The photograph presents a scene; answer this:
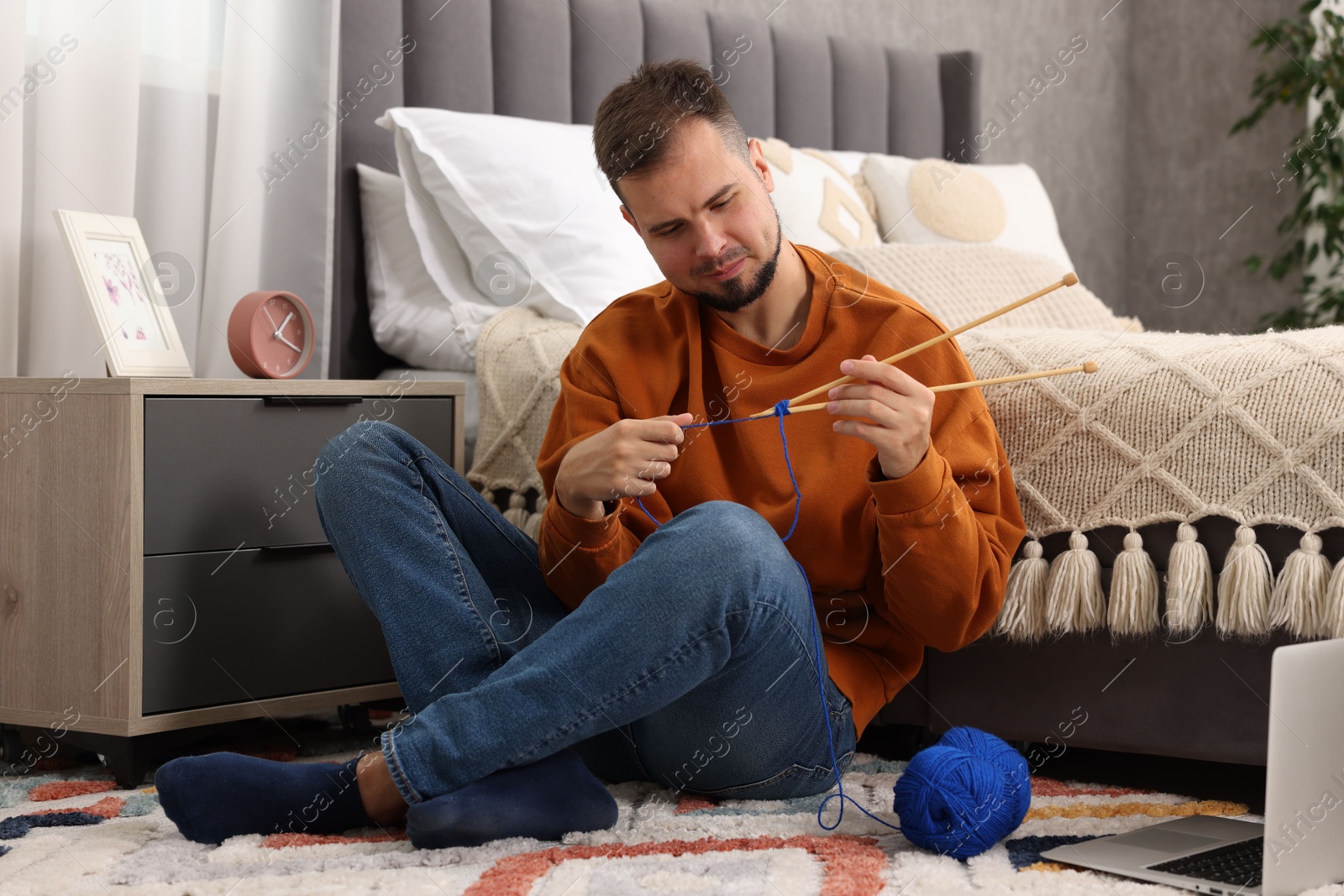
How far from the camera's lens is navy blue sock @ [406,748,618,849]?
1.04 metres

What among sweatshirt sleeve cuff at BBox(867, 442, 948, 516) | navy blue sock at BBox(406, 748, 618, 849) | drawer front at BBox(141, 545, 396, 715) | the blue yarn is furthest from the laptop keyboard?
drawer front at BBox(141, 545, 396, 715)

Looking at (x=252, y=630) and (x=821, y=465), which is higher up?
(x=821, y=465)

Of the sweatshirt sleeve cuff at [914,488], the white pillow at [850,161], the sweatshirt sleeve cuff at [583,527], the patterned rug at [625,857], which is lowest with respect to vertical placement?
the patterned rug at [625,857]

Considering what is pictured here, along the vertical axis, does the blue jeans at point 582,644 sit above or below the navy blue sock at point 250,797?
above

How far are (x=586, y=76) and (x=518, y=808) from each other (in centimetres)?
166

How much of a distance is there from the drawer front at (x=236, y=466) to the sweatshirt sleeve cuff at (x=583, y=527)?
1.29 feet

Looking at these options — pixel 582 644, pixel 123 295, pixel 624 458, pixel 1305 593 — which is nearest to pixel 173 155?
pixel 123 295

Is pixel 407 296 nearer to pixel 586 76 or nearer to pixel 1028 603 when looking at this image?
pixel 586 76

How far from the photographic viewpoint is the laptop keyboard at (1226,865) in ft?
3.23

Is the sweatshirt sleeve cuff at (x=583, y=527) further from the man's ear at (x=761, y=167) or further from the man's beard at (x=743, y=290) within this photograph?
the man's ear at (x=761, y=167)

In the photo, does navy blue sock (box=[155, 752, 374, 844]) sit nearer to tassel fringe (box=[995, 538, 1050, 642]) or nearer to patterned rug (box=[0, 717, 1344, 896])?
patterned rug (box=[0, 717, 1344, 896])

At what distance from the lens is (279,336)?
167cm

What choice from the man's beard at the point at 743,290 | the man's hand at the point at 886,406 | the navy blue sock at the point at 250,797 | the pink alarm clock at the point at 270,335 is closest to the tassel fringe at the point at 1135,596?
the man's hand at the point at 886,406

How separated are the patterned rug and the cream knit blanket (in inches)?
7.6
